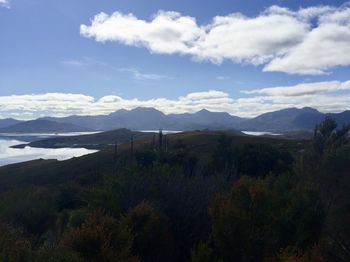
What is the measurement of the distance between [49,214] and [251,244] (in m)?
18.0

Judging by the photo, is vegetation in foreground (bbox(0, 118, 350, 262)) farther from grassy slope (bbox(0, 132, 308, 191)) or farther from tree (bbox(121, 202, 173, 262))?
grassy slope (bbox(0, 132, 308, 191))

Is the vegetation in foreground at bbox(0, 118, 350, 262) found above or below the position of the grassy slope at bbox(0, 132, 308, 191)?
above

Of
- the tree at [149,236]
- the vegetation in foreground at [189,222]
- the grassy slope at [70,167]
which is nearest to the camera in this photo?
the vegetation in foreground at [189,222]

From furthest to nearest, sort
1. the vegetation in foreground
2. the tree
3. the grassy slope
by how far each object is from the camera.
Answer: the grassy slope < the tree < the vegetation in foreground

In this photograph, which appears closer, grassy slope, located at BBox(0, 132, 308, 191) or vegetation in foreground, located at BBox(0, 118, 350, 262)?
vegetation in foreground, located at BBox(0, 118, 350, 262)

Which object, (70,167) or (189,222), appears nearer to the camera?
(189,222)

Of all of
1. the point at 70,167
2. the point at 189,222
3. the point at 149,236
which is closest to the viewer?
the point at 149,236

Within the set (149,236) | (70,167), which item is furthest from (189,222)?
(70,167)

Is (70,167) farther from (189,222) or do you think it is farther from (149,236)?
(149,236)

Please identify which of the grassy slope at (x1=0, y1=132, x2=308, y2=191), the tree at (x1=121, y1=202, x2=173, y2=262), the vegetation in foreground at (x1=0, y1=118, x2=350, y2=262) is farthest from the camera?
the grassy slope at (x1=0, y1=132, x2=308, y2=191)

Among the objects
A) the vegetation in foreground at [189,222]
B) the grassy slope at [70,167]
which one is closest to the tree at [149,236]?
the vegetation in foreground at [189,222]

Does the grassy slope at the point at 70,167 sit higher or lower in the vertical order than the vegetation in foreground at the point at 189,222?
lower

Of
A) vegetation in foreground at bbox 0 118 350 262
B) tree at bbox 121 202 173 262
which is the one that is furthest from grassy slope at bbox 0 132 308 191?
tree at bbox 121 202 173 262

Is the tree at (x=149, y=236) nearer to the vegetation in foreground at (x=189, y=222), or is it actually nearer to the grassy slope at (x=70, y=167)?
the vegetation in foreground at (x=189, y=222)
